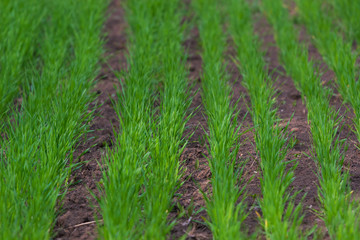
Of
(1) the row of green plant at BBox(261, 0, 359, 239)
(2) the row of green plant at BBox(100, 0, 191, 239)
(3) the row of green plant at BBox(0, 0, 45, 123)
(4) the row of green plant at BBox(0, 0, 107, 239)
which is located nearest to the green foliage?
(1) the row of green plant at BBox(261, 0, 359, 239)

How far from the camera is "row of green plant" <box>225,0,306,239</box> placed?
2.39 meters

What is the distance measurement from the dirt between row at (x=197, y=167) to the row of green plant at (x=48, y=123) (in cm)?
8

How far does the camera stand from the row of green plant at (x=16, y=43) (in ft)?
11.9

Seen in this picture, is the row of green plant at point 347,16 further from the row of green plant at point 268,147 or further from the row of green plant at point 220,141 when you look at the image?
the row of green plant at point 220,141

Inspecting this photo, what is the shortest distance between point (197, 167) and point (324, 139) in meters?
0.67

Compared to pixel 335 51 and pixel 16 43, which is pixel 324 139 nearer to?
pixel 335 51

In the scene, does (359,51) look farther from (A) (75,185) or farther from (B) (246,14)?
(A) (75,185)

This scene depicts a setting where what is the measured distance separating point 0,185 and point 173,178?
0.80 meters

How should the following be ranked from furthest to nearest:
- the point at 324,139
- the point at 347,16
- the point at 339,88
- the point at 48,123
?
1. the point at 347,16
2. the point at 339,88
3. the point at 48,123
4. the point at 324,139

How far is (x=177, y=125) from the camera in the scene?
3.10 metres

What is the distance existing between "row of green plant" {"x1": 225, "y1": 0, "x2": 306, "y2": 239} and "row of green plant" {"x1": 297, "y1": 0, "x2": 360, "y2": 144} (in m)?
0.45

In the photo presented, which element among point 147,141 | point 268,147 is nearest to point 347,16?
point 268,147

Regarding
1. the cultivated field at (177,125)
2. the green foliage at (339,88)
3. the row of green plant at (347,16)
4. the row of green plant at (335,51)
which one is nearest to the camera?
the green foliage at (339,88)

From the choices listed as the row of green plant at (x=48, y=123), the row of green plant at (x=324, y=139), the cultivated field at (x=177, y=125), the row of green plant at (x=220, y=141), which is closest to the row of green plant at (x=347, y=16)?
the cultivated field at (x=177, y=125)
